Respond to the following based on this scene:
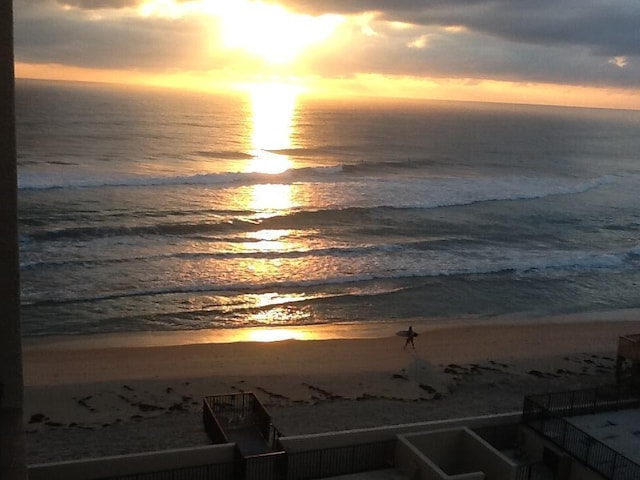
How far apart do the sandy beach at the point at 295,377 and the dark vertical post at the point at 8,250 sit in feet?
23.2

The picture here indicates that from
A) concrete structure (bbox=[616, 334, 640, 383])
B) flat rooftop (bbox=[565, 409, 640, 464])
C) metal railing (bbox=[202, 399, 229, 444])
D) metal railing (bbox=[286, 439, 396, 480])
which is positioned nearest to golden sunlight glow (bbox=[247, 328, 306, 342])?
metal railing (bbox=[202, 399, 229, 444])

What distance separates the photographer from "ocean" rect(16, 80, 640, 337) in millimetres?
26016

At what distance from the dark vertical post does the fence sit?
914cm

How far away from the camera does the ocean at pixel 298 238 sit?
26.0 meters

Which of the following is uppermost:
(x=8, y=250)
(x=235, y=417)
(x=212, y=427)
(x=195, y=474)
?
(x=8, y=250)

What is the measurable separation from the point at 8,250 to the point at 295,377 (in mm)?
12441

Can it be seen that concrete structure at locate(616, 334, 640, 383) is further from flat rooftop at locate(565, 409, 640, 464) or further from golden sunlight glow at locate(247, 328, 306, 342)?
golden sunlight glow at locate(247, 328, 306, 342)

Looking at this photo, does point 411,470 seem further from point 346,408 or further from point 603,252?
point 603,252

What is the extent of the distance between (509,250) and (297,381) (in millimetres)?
20848

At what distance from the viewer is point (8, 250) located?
25.8ft

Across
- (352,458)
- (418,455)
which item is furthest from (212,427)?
(418,455)

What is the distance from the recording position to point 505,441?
44.5ft

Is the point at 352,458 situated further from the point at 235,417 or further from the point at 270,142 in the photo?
the point at 270,142

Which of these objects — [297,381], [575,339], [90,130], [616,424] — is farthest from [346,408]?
[90,130]
